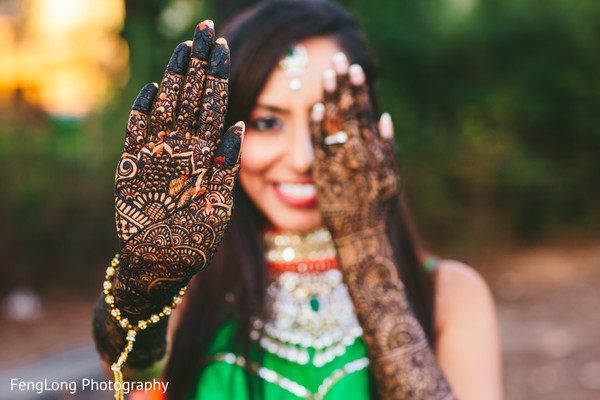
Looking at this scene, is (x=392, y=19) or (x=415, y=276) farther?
(x=392, y=19)

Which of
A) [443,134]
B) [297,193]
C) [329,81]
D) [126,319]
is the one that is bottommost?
[126,319]

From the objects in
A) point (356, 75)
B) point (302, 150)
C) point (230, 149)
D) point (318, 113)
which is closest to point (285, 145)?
point (302, 150)

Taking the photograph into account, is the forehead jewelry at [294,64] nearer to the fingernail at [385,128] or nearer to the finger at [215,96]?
the fingernail at [385,128]

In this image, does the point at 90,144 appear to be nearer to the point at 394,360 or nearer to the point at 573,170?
the point at 394,360

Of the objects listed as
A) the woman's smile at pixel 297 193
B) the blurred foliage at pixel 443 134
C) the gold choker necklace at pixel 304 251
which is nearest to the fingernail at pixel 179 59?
the woman's smile at pixel 297 193

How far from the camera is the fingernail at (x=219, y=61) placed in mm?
1012

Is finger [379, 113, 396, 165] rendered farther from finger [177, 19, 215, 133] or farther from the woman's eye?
finger [177, 19, 215, 133]

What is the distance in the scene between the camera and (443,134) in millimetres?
7457

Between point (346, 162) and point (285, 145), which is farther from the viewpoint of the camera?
point (285, 145)

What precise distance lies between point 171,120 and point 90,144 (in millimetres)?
5381

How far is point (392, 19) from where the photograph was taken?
23.9 ft

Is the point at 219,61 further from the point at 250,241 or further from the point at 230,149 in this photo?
the point at 250,241

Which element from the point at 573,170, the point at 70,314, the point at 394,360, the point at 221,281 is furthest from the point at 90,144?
the point at 573,170

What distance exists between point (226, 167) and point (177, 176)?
87mm
